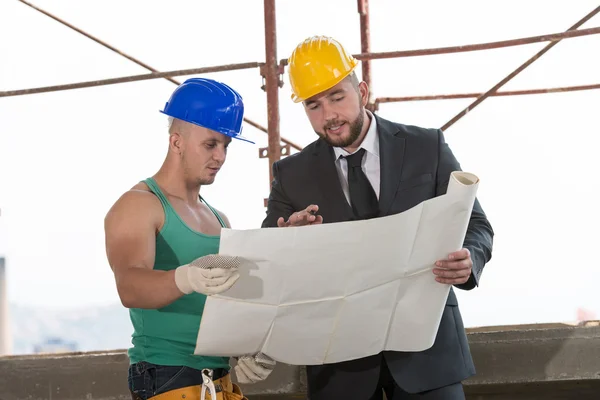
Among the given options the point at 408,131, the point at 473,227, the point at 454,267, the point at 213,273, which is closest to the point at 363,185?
the point at 408,131

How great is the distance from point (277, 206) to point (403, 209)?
1.63 feet

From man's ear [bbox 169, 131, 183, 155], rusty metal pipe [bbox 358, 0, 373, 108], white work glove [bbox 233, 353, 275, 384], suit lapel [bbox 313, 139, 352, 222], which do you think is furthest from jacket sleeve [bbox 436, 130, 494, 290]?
rusty metal pipe [bbox 358, 0, 373, 108]

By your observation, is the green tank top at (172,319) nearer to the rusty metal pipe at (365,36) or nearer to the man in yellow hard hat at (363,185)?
the man in yellow hard hat at (363,185)

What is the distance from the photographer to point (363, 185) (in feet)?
8.59

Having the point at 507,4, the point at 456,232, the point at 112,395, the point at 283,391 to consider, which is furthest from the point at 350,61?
the point at 507,4

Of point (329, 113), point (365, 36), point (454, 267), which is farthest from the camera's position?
point (365, 36)

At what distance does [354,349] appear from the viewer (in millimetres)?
2398

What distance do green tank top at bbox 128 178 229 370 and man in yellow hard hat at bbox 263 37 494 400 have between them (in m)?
0.33

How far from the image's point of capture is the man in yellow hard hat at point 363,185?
250 centimetres

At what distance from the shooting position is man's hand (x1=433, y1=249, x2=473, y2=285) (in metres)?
2.22

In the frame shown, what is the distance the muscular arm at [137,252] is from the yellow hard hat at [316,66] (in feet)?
2.19

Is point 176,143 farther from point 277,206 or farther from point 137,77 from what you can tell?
point 137,77

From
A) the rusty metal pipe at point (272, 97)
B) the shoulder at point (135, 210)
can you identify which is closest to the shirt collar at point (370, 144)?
the shoulder at point (135, 210)

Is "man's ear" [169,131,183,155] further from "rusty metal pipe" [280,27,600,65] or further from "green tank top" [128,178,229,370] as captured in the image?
"rusty metal pipe" [280,27,600,65]
